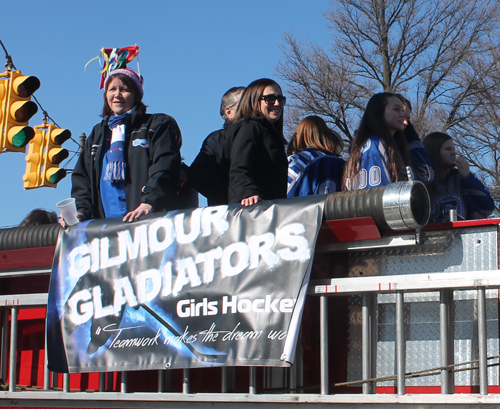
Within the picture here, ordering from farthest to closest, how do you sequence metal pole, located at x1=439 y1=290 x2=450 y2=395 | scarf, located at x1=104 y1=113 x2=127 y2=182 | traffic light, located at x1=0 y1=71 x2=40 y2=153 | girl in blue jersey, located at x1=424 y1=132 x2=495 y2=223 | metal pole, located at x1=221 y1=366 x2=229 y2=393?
traffic light, located at x1=0 y1=71 x2=40 y2=153, girl in blue jersey, located at x1=424 y1=132 x2=495 y2=223, scarf, located at x1=104 y1=113 x2=127 y2=182, metal pole, located at x1=221 y1=366 x2=229 y2=393, metal pole, located at x1=439 y1=290 x2=450 y2=395

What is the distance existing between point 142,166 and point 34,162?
25.6 feet

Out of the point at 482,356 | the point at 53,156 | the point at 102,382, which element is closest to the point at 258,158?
the point at 102,382

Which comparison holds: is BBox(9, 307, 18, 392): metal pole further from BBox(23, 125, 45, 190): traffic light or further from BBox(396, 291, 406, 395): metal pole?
BBox(23, 125, 45, 190): traffic light

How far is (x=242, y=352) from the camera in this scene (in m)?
3.57

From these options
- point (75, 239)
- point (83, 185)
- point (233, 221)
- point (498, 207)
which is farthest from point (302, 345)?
point (498, 207)

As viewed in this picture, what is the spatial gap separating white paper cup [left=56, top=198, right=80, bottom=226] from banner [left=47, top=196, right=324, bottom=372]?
10 centimetres

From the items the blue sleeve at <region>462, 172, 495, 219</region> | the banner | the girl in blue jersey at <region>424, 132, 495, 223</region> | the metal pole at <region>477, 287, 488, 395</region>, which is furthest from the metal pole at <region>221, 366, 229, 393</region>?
the blue sleeve at <region>462, 172, 495, 219</region>

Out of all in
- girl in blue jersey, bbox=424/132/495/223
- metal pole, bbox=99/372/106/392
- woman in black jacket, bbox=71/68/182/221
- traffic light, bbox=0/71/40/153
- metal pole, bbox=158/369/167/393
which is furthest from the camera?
traffic light, bbox=0/71/40/153

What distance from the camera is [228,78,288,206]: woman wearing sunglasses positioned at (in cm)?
391

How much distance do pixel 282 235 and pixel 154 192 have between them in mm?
962

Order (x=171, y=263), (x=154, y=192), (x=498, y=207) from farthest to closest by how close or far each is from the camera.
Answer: (x=498, y=207)
(x=154, y=192)
(x=171, y=263)

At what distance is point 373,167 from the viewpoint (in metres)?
4.27

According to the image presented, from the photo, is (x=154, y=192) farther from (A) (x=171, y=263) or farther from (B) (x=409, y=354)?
(B) (x=409, y=354)

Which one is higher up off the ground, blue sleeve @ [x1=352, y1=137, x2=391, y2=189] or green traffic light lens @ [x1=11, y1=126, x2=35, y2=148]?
green traffic light lens @ [x1=11, y1=126, x2=35, y2=148]
